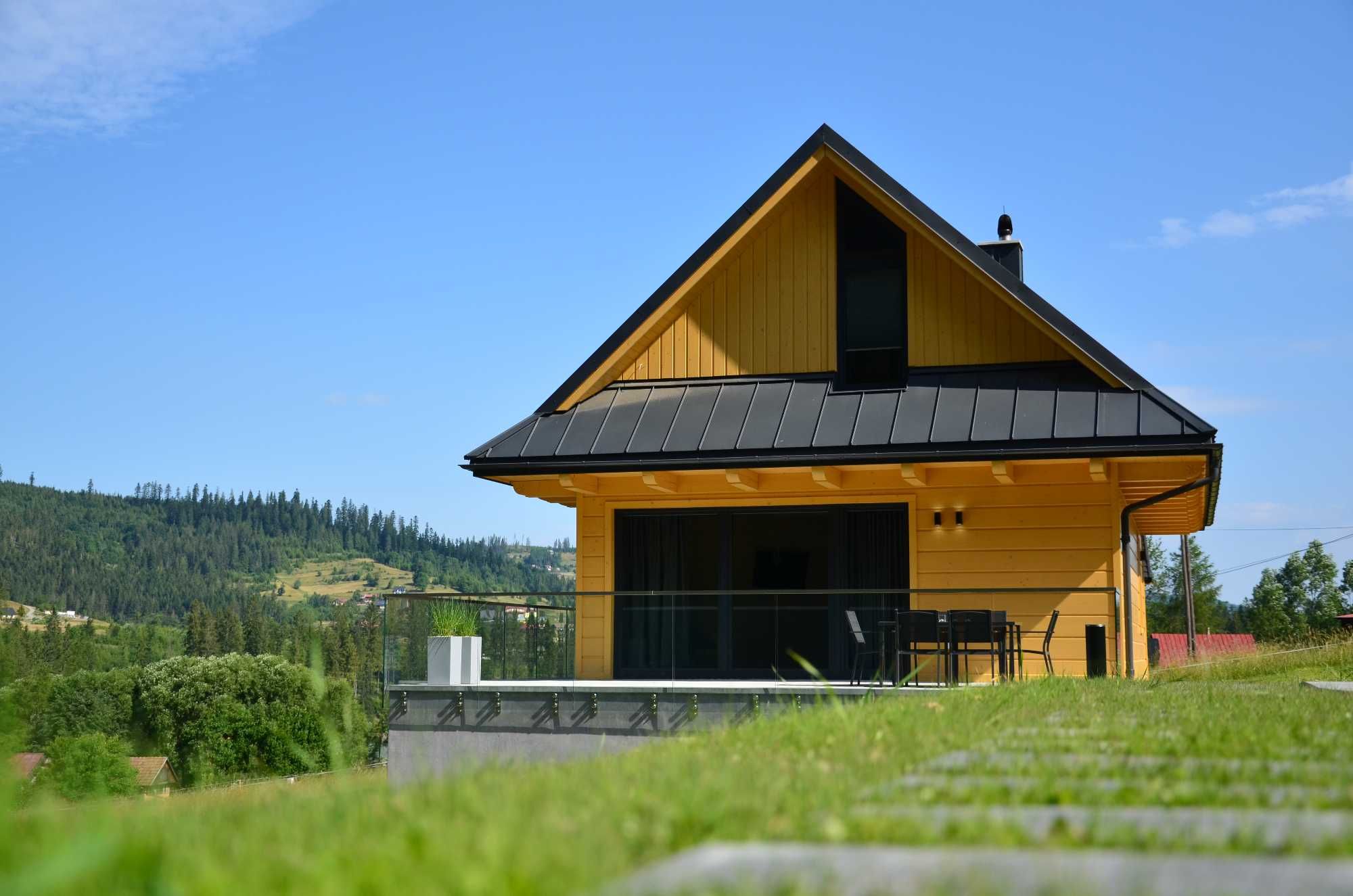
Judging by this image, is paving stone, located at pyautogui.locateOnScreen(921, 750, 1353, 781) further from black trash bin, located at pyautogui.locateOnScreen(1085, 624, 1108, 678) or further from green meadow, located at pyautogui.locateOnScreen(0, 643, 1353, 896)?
black trash bin, located at pyautogui.locateOnScreen(1085, 624, 1108, 678)

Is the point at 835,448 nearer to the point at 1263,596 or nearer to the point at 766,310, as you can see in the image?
the point at 766,310

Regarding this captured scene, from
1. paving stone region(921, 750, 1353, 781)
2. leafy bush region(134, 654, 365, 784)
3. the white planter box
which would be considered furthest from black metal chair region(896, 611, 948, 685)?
leafy bush region(134, 654, 365, 784)

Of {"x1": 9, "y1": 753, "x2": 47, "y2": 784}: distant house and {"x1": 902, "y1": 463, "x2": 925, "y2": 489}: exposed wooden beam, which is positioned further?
{"x1": 902, "y1": 463, "x2": 925, "y2": 489}: exposed wooden beam

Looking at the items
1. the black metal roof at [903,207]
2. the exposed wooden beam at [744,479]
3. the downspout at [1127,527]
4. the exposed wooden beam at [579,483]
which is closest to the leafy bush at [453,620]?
the exposed wooden beam at [579,483]

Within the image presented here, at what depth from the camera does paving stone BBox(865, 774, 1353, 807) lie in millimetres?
3893

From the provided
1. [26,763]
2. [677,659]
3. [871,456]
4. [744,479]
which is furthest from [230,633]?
[26,763]

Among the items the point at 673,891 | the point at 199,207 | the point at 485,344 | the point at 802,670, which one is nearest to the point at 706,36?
the point at 802,670

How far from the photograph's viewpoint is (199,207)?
5538 centimetres

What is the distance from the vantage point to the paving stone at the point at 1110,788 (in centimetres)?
389

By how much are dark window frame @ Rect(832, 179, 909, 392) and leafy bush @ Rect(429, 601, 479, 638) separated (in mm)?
5179

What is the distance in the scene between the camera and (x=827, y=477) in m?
14.4

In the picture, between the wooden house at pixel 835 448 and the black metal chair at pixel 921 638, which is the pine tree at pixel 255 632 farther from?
the black metal chair at pixel 921 638

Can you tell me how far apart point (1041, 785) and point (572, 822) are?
171 centimetres

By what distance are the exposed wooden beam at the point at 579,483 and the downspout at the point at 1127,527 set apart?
6.38 m
